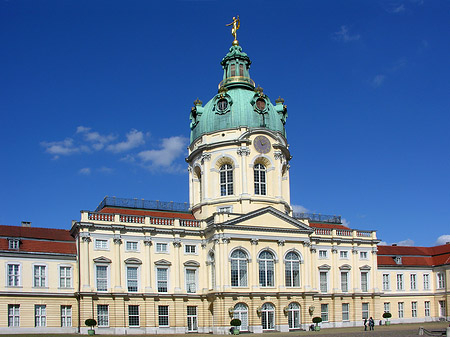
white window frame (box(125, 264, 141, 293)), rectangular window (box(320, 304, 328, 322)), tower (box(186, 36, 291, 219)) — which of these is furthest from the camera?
rectangular window (box(320, 304, 328, 322))

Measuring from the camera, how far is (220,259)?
60250 millimetres

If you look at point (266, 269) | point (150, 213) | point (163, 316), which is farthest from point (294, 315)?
point (150, 213)

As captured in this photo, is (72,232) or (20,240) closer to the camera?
(20,240)

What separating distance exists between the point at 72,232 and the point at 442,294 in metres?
47.9

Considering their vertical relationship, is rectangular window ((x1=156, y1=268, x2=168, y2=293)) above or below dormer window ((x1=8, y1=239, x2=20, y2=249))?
below

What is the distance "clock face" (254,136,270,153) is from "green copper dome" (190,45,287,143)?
160 centimetres

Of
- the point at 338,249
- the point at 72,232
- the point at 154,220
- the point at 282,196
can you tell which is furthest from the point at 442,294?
the point at 72,232

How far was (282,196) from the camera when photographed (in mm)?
69125

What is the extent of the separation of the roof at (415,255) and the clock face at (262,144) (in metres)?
21.6

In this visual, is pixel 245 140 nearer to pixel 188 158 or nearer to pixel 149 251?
pixel 188 158

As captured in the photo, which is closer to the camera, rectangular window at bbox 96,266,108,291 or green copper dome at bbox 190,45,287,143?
rectangular window at bbox 96,266,108,291

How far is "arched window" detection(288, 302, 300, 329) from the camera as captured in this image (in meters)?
63.1

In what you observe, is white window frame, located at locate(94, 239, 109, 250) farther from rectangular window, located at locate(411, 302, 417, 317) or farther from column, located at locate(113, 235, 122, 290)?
rectangular window, located at locate(411, 302, 417, 317)

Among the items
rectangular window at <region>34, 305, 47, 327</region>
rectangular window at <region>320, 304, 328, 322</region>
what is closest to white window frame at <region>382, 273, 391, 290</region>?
rectangular window at <region>320, 304, 328, 322</region>
